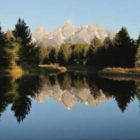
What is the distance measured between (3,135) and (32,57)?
8625 centimetres

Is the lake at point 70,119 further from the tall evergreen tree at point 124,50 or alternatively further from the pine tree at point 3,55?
the tall evergreen tree at point 124,50

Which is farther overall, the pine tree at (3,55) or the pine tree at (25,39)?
the pine tree at (25,39)

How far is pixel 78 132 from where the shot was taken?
68.9ft

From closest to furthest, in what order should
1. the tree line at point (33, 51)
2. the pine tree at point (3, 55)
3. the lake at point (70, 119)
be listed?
the lake at point (70, 119) → the pine tree at point (3, 55) → the tree line at point (33, 51)

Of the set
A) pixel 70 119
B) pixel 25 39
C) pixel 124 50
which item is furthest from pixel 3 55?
pixel 70 119

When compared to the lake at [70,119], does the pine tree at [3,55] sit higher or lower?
higher

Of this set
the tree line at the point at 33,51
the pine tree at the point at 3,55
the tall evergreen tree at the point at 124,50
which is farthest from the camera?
the tall evergreen tree at the point at 124,50

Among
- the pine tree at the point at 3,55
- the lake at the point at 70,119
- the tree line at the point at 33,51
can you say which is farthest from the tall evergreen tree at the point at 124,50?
the lake at the point at 70,119

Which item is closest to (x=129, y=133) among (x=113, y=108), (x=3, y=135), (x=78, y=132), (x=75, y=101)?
(x=78, y=132)

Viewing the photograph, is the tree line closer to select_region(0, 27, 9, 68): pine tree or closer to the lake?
select_region(0, 27, 9, 68): pine tree

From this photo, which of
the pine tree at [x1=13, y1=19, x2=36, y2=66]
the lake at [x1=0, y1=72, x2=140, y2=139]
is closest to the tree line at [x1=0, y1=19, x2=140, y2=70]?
the pine tree at [x1=13, y1=19, x2=36, y2=66]

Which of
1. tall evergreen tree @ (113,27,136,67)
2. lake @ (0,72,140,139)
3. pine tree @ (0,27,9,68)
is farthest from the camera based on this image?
tall evergreen tree @ (113,27,136,67)

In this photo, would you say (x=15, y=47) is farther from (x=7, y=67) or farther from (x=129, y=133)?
(x=129, y=133)

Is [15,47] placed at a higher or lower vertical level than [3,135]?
higher
